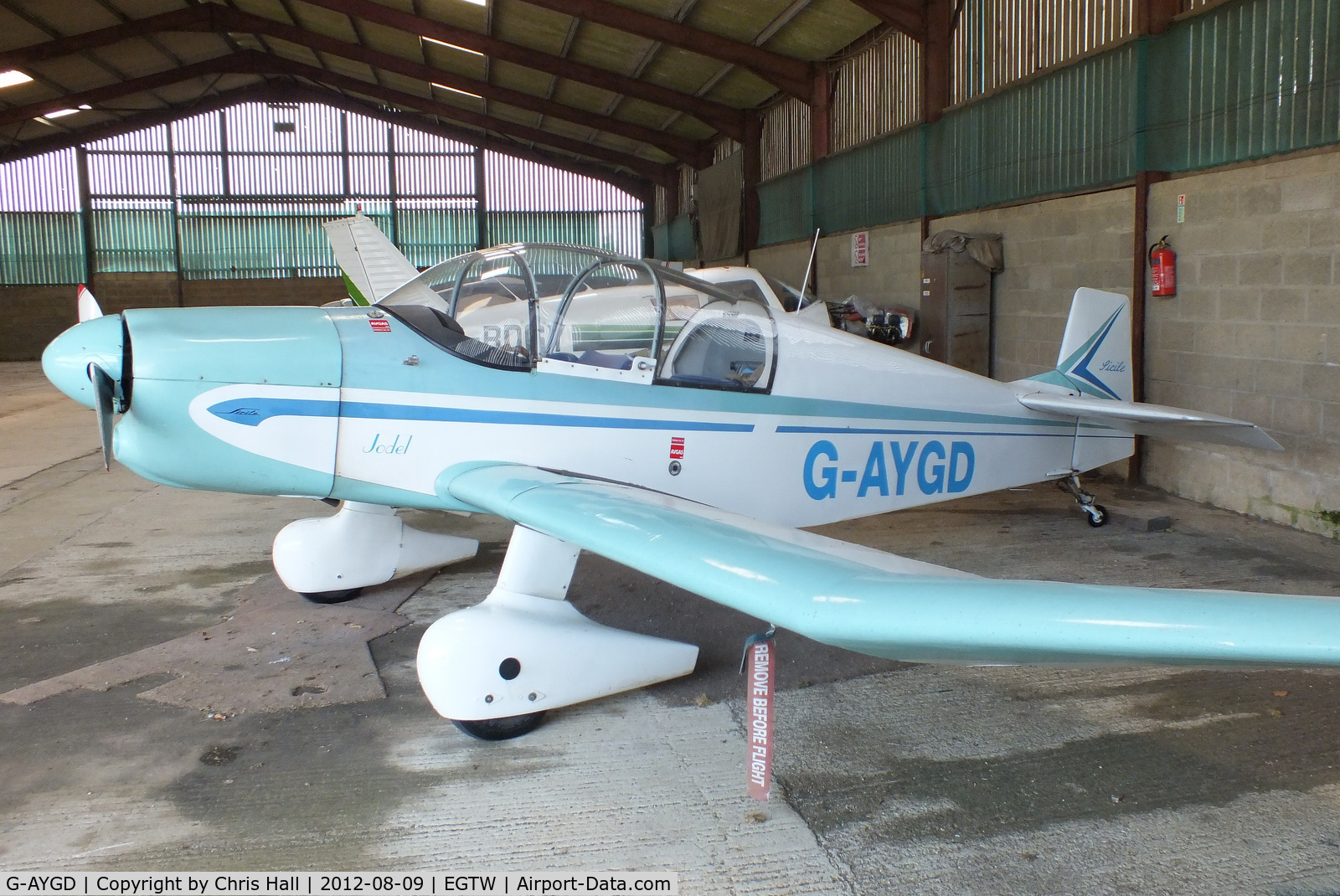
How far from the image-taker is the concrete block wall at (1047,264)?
7984 millimetres

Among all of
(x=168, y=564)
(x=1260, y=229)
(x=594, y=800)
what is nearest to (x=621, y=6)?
(x=1260, y=229)

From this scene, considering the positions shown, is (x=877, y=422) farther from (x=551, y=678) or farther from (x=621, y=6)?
(x=621, y=6)

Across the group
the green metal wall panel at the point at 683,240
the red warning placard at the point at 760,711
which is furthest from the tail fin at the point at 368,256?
the green metal wall panel at the point at 683,240

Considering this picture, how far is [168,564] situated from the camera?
5.91m

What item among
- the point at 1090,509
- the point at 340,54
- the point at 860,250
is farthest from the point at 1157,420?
the point at 340,54

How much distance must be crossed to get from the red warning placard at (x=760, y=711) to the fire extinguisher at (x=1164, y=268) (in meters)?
5.90

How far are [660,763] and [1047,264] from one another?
7177mm

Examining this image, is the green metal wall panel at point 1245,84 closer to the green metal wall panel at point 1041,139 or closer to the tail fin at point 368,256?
the green metal wall panel at point 1041,139

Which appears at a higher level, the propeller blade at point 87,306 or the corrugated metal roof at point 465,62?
the corrugated metal roof at point 465,62

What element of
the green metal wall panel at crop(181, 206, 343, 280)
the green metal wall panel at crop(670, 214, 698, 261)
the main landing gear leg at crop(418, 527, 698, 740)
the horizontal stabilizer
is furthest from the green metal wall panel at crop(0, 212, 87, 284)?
the horizontal stabilizer

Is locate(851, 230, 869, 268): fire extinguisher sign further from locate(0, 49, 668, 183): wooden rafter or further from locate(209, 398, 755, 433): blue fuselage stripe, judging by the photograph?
locate(0, 49, 668, 183): wooden rafter

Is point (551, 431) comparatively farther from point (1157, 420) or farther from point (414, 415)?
point (1157, 420)

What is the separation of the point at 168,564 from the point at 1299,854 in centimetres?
577

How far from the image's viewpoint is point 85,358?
3.50m
